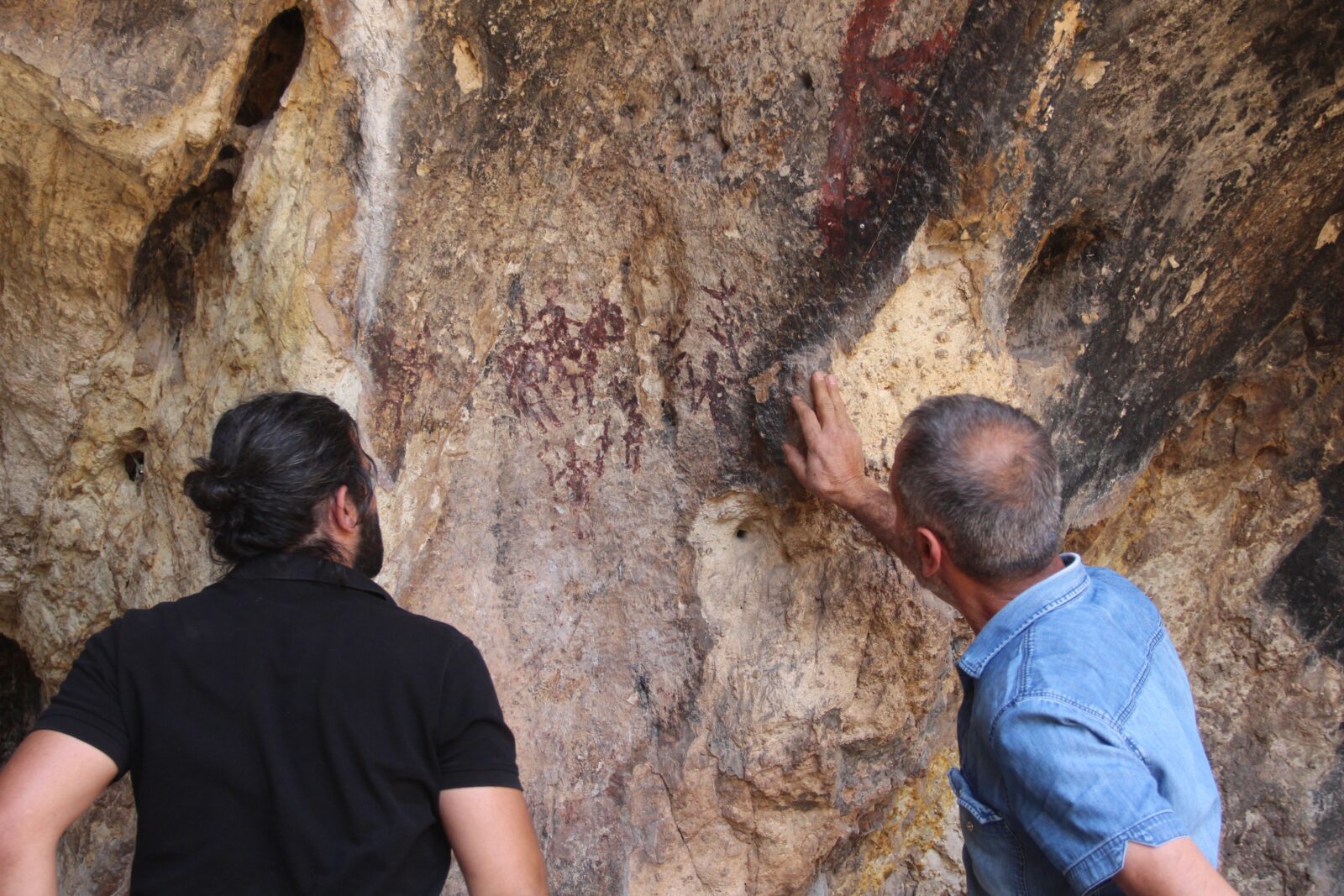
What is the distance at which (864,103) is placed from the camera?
6.27 feet

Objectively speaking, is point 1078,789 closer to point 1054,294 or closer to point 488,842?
point 488,842

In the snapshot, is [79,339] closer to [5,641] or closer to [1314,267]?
[5,641]

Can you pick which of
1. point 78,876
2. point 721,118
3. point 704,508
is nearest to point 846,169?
point 721,118

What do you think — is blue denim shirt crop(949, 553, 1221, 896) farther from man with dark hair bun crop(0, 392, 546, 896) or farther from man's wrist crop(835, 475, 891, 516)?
man with dark hair bun crop(0, 392, 546, 896)

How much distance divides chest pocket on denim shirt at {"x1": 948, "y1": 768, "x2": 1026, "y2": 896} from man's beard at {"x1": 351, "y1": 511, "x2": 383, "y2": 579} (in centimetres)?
79

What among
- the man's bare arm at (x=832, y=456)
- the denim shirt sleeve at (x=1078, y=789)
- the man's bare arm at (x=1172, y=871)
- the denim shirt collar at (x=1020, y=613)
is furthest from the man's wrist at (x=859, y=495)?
the man's bare arm at (x=1172, y=871)

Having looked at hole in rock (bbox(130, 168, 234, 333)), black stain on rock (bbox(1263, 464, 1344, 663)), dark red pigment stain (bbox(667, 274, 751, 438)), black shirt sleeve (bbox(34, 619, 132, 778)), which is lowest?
black stain on rock (bbox(1263, 464, 1344, 663))

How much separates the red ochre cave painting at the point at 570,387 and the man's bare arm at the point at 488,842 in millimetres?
951

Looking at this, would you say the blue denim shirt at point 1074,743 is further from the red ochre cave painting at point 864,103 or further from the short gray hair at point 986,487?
the red ochre cave painting at point 864,103

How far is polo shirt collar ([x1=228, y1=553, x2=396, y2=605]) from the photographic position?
1315mm

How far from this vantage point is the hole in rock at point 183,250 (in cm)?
201

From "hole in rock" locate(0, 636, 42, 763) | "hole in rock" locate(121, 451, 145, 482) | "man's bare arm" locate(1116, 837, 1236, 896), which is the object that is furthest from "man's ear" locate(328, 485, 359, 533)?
"hole in rock" locate(0, 636, 42, 763)

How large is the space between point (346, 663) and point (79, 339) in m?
1.20

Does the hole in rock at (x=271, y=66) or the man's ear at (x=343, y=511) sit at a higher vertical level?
the hole in rock at (x=271, y=66)
